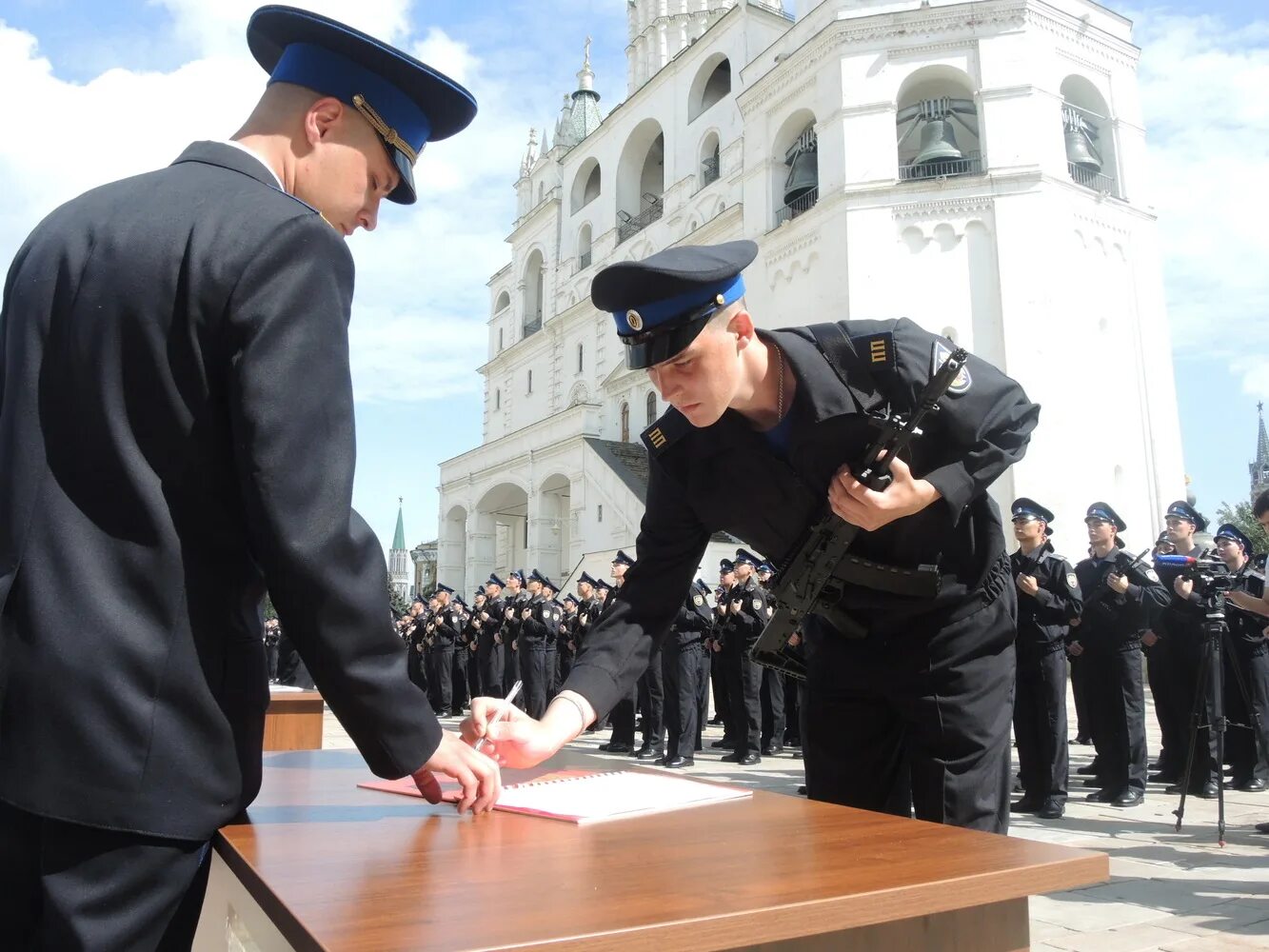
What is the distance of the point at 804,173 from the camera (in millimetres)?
24047

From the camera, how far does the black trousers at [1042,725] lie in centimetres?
703

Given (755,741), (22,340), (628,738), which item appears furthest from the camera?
(628,738)

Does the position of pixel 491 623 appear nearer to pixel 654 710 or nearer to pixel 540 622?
pixel 540 622

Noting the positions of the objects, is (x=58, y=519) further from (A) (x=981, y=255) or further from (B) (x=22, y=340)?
(A) (x=981, y=255)

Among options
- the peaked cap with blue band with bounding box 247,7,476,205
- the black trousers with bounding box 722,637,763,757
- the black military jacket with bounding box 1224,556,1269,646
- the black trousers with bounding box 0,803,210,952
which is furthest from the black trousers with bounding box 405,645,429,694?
the black trousers with bounding box 0,803,210,952

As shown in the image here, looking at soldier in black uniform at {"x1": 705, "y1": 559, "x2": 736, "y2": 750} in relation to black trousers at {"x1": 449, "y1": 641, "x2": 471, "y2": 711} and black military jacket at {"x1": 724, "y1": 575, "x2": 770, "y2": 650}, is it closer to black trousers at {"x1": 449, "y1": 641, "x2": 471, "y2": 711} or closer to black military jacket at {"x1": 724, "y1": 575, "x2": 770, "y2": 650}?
black military jacket at {"x1": 724, "y1": 575, "x2": 770, "y2": 650}

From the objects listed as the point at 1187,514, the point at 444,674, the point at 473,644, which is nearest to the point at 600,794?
the point at 1187,514

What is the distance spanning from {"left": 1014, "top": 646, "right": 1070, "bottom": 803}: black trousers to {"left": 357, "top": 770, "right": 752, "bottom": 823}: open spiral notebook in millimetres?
5697

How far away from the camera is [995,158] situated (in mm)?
21484

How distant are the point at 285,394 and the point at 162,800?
0.61 meters

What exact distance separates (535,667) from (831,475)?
1264cm

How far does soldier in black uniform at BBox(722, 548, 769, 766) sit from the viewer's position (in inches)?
406

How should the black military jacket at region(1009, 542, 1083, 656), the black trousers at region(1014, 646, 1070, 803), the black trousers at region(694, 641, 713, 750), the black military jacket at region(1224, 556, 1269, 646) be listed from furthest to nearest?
the black trousers at region(694, 641, 713, 750)
the black military jacket at region(1224, 556, 1269, 646)
the black military jacket at region(1009, 542, 1083, 656)
the black trousers at region(1014, 646, 1070, 803)

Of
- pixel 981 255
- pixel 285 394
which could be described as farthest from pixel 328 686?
pixel 981 255
